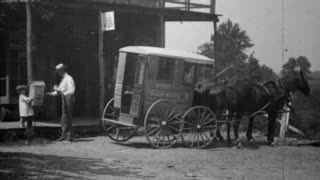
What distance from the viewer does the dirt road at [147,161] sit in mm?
8297

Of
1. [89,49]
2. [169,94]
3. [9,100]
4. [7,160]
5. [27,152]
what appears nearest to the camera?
[7,160]

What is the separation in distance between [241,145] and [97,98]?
21.6ft

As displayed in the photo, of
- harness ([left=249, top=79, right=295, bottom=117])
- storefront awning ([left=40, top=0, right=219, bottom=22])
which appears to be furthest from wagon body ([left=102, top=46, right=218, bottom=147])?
storefront awning ([left=40, top=0, right=219, bottom=22])

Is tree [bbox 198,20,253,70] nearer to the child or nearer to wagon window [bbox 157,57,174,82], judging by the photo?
wagon window [bbox 157,57,174,82]

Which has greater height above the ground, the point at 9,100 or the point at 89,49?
the point at 89,49

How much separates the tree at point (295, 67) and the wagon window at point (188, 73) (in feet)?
9.14

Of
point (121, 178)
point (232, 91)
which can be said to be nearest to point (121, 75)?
point (232, 91)

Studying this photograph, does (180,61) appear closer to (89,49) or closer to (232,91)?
(232,91)

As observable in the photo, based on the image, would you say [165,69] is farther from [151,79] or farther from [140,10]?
[140,10]

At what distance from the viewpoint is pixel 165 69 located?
1164 centimetres

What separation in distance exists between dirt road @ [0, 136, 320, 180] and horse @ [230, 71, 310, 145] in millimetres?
852

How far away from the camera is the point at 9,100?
15.0 metres

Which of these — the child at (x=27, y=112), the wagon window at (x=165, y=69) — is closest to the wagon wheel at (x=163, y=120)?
the wagon window at (x=165, y=69)

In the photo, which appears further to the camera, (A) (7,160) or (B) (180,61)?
(B) (180,61)
